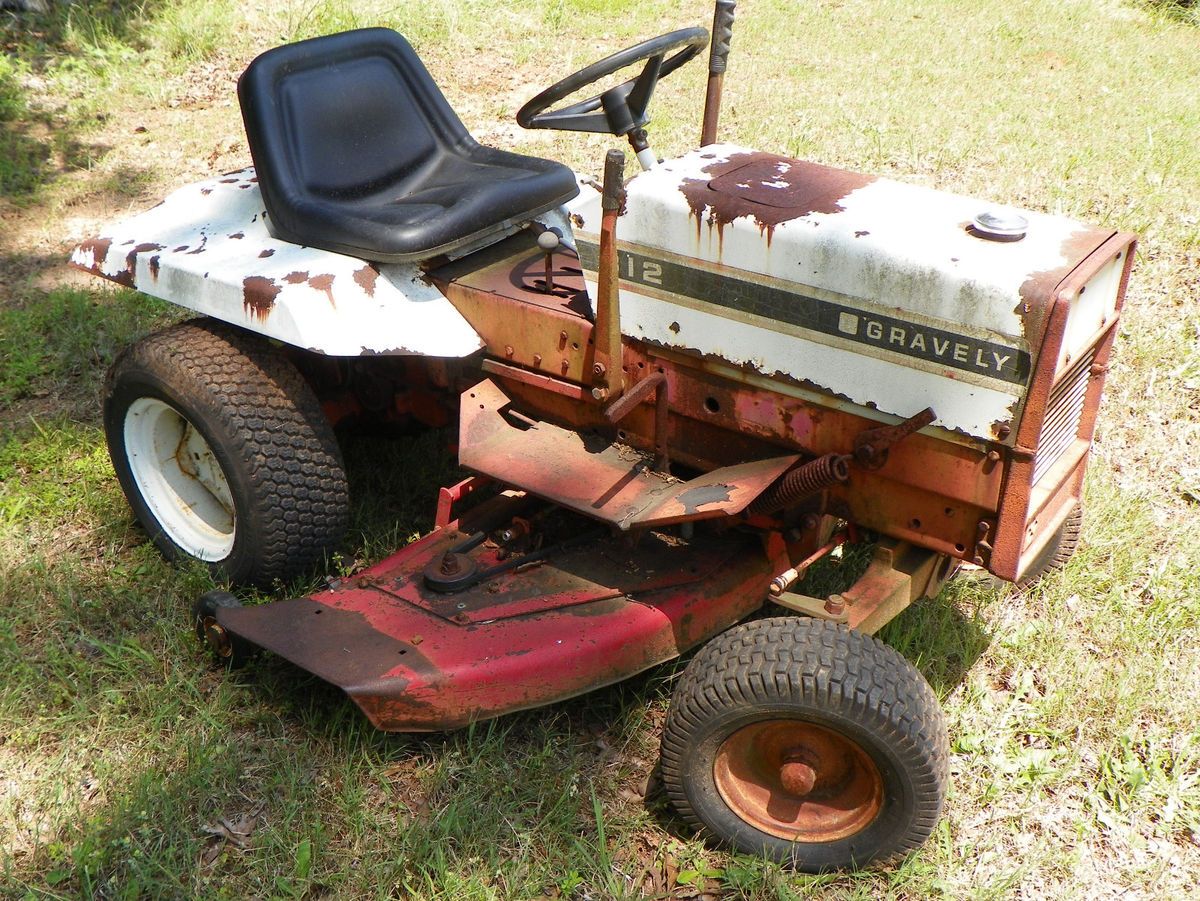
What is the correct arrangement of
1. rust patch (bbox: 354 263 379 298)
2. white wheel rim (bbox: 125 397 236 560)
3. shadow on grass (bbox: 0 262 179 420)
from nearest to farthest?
rust patch (bbox: 354 263 379 298) → white wheel rim (bbox: 125 397 236 560) → shadow on grass (bbox: 0 262 179 420)

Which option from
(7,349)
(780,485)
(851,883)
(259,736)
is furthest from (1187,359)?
(7,349)

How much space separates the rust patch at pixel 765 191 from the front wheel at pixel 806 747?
82 cm

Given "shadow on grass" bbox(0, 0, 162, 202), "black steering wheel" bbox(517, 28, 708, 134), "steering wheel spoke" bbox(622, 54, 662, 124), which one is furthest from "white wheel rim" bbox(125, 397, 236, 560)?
"shadow on grass" bbox(0, 0, 162, 202)

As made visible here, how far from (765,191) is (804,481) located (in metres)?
0.61

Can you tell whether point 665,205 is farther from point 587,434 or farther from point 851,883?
point 851,883

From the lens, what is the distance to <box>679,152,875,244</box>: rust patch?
2381 millimetres

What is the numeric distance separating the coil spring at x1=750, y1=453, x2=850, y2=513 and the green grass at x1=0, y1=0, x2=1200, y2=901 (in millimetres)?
554

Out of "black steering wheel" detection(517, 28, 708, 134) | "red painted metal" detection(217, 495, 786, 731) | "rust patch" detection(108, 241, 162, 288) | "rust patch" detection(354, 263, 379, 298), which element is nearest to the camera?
"red painted metal" detection(217, 495, 786, 731)

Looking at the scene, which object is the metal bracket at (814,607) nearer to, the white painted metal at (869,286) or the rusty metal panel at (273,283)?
the white painted metal at (869,286)

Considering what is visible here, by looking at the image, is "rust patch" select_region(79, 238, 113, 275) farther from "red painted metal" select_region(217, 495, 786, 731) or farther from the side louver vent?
the side louver vent

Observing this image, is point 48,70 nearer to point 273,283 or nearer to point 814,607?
point 273,283

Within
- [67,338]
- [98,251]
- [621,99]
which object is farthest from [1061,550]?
[67,338]

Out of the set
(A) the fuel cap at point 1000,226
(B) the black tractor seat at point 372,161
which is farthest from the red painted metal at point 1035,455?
(B) the black tractor seat at point 372,161

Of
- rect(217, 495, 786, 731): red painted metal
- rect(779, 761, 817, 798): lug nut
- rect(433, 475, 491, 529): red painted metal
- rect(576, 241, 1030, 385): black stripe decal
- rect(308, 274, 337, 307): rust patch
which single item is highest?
rect(576, 241, 1030, 385): black stripe decal
